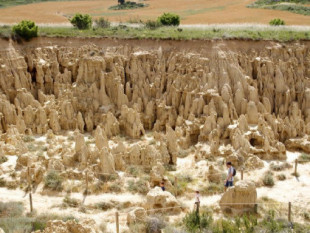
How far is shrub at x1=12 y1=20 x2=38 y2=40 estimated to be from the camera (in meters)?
22.4

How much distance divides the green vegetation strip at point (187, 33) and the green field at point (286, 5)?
18.7 m

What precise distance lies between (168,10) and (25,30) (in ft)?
100

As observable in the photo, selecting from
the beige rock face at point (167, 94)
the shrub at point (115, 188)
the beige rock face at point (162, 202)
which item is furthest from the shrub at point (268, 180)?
the shrub at point (115, 188)

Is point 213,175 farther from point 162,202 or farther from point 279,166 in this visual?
point 279,166

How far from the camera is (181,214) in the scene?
12.9 m

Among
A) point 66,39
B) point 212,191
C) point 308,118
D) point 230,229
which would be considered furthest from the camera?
point 66,39

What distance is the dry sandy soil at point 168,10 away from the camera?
123ft

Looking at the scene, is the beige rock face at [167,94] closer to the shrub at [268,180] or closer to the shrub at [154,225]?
the shrub at [268,180]

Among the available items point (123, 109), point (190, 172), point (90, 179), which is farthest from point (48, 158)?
point (190, 172)

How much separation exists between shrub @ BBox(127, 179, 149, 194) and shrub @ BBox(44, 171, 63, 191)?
9.27ft

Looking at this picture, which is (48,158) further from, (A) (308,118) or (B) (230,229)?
(A) (308,118)

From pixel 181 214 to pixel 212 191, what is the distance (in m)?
2.17

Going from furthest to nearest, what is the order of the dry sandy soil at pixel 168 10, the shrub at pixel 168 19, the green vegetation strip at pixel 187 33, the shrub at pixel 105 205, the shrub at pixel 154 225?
the dry sandy soil at pixel 168 10 < the shrub at pixel 168 19 < the green vegetation strip at pixel 187 33 < the shrub at pixel 105 205 < the shrub at pixel 154 225

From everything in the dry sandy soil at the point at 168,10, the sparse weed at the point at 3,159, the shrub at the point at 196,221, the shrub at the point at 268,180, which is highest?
the dry sandy soil at the point at 168,10
